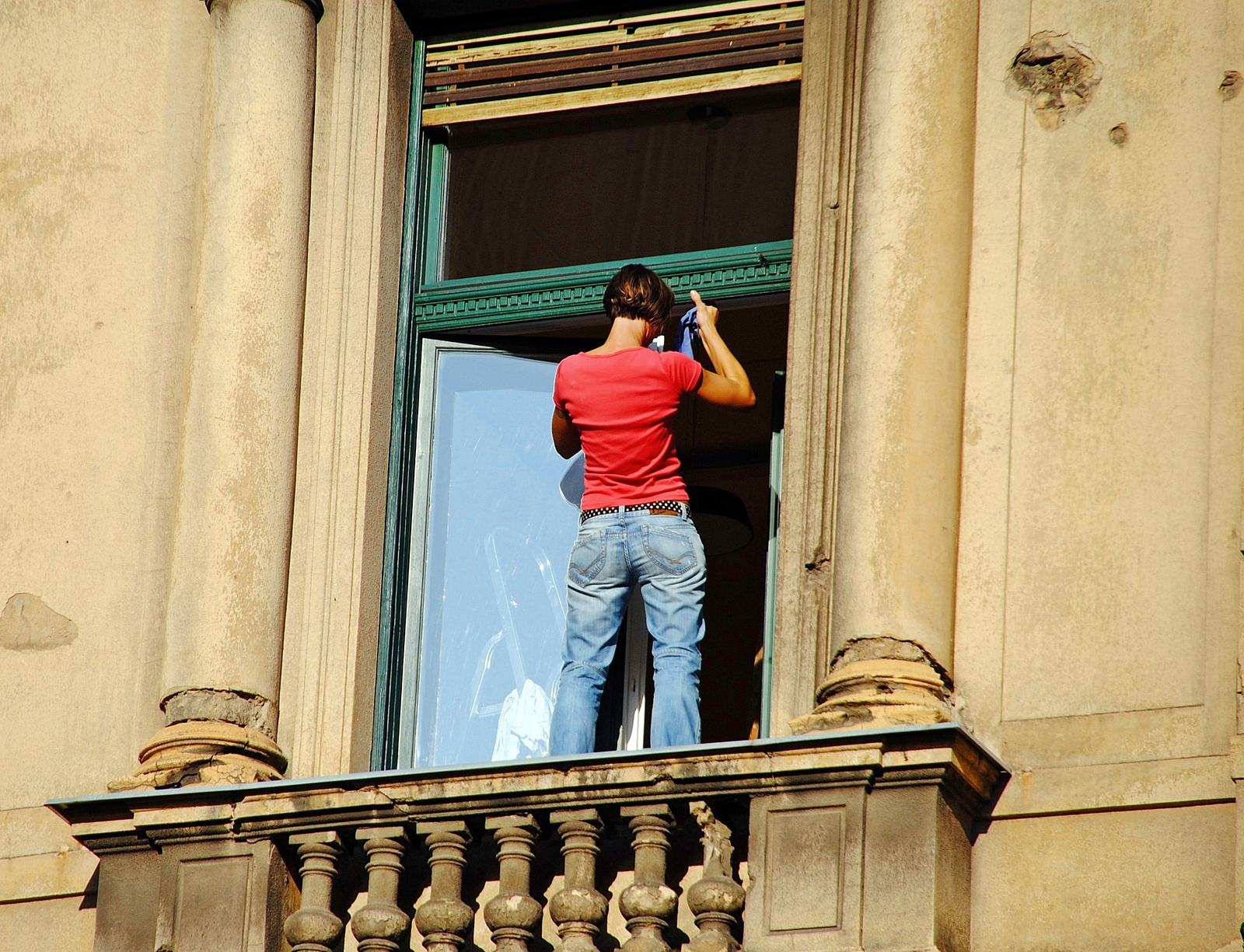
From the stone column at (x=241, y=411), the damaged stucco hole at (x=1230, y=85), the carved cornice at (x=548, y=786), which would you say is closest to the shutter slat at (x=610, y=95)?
the stone column at (x=241, y=411)

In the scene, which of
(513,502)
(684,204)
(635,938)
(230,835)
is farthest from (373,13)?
(635,938)

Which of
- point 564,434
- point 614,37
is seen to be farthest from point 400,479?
point 614,37

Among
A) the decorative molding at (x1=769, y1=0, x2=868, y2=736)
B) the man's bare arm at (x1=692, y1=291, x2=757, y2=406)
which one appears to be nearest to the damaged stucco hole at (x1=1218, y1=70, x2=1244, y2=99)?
the decorative molding at (x1=769, y1=0, x2=868, y2=736)

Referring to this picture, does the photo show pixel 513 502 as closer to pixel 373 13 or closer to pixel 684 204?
pixel 684 204

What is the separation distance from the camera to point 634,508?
749cm

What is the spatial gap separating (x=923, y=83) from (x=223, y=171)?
2532mm

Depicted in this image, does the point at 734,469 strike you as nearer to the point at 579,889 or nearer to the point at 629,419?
the point at 629,419

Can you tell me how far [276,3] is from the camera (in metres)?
8.52

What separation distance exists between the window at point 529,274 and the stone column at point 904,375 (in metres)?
0.63

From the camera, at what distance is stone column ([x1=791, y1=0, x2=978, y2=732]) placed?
279 inches

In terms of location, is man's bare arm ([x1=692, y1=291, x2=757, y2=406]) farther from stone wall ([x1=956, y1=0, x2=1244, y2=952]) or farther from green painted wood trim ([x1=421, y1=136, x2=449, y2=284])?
green painted wood trim ([x1=421, y1=136, x2=449, y2=284])

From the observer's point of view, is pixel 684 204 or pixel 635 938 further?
pixel 684 204

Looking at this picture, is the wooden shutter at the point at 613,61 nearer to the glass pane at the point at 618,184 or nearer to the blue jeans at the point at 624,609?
the glass pane at the point at 618,184

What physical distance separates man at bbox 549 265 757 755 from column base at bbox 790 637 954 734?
0.44 metres
